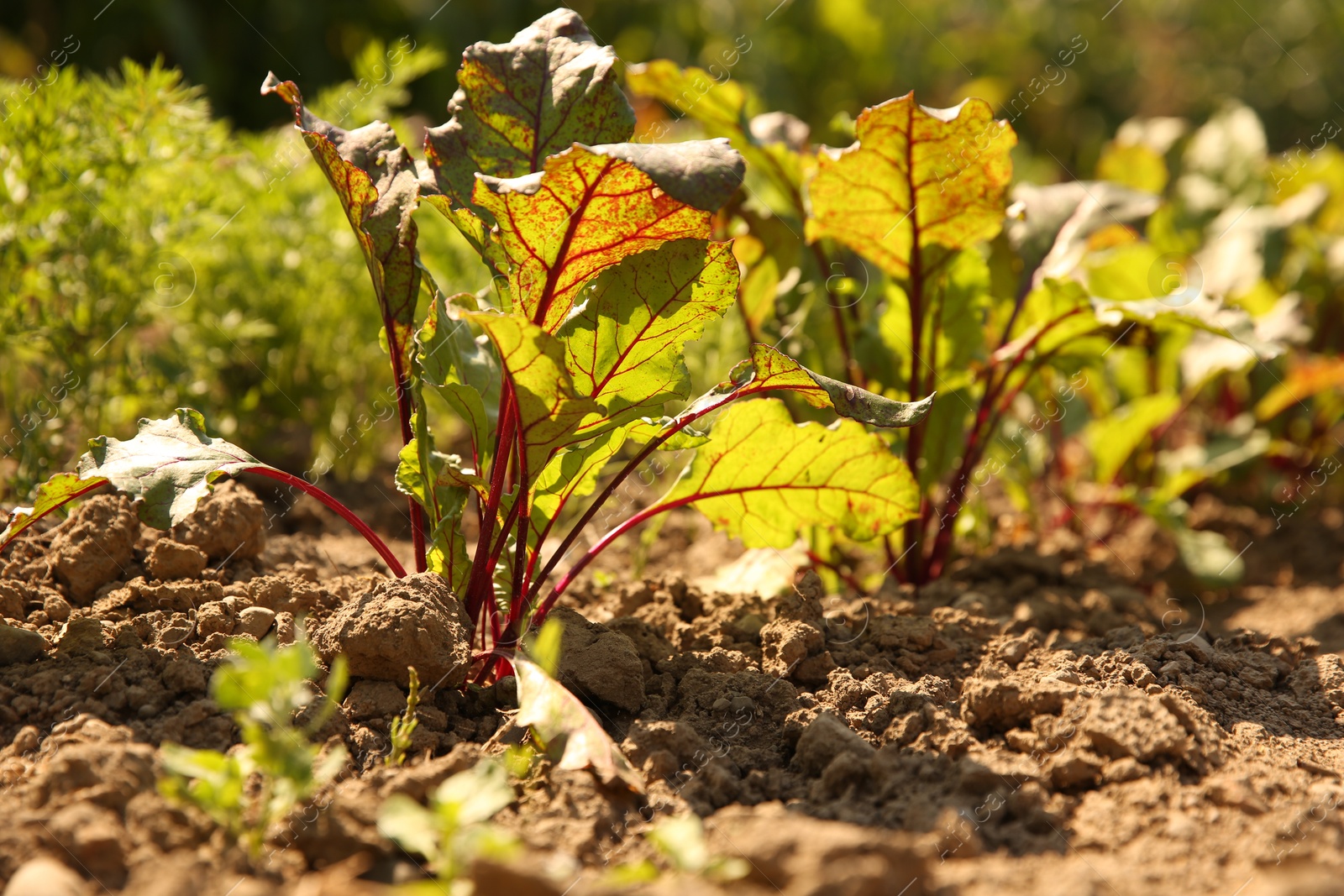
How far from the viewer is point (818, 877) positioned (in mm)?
1151

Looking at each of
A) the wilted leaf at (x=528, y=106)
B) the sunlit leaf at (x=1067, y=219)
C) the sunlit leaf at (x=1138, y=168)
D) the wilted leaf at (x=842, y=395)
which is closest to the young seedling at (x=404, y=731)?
the wilted leaf at (x=842, y=395)

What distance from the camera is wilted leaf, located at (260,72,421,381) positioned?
5.73ft

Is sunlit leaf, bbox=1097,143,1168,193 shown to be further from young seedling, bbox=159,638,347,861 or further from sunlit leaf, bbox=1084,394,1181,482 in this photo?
young seedling, bbox=159,638,347,861

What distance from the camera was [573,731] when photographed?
1.47 meters

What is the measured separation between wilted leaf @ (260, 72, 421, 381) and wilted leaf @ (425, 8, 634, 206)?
11cm

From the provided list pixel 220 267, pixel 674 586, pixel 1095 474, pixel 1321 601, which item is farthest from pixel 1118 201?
pixel 220 267

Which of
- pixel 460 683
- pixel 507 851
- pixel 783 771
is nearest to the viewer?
pixel 507 851

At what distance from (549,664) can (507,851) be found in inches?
10.9

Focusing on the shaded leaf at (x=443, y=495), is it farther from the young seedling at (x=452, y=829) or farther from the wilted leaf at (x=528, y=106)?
the young seedling at (x=452, y=829)

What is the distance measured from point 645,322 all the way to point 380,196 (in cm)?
53

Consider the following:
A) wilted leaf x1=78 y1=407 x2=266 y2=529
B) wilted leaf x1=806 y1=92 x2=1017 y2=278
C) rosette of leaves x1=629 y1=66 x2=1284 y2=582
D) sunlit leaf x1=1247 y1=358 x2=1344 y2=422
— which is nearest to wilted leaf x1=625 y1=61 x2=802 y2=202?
rosette of leaves x1=629 y1=66 x2=1284 y2=582

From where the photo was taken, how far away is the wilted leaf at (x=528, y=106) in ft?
5.90

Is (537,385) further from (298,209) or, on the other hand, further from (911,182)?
(298,209)

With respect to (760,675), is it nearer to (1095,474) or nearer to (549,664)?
(549,664)
